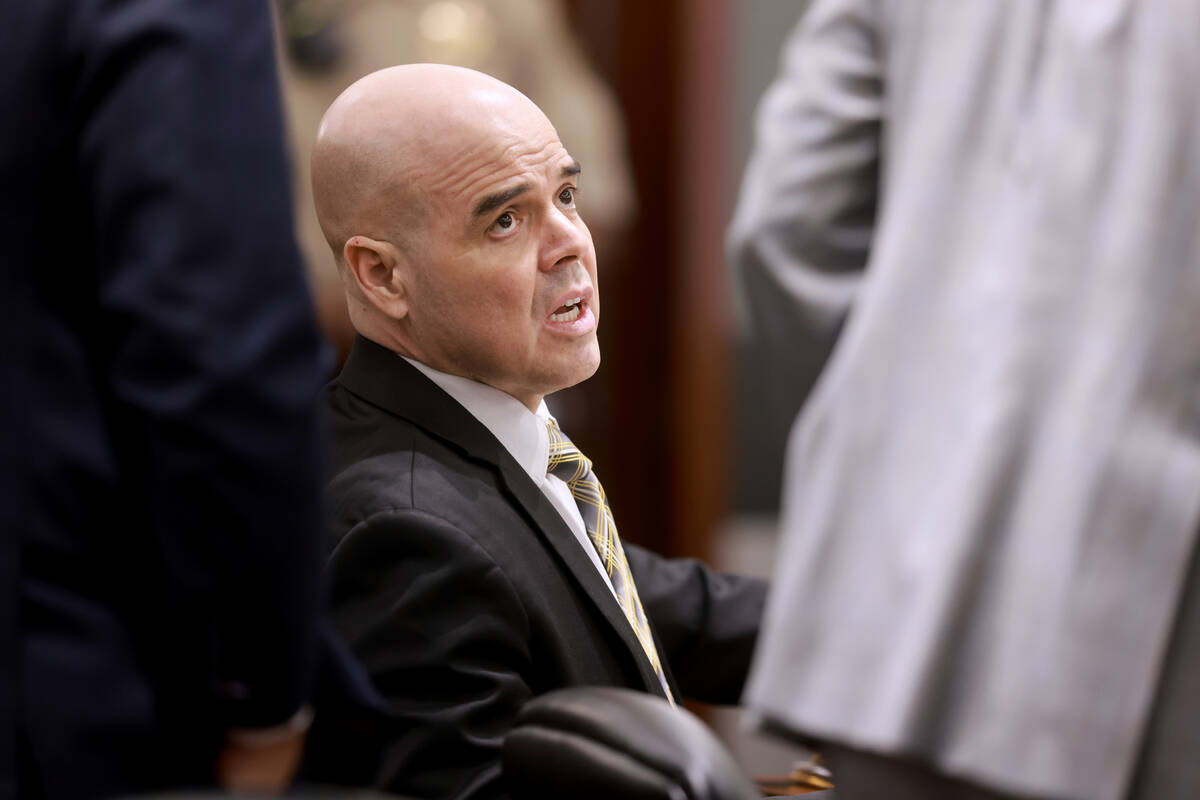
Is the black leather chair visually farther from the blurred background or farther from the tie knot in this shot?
the blurred background

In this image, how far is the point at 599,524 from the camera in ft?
5.17

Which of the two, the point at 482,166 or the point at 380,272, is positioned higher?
the point at 482,166

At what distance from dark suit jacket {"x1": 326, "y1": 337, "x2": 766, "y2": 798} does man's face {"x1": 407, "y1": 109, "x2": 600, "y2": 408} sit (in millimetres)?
60

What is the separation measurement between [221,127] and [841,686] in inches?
21.7

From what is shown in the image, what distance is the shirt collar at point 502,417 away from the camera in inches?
60.2

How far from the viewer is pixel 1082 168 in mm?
1053

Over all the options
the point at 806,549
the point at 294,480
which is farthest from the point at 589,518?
the point at 294,480

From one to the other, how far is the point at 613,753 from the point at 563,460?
18.0 inches

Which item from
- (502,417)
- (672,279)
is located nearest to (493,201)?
(502,417)

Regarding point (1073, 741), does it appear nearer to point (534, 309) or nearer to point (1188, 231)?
point (1188, 231)

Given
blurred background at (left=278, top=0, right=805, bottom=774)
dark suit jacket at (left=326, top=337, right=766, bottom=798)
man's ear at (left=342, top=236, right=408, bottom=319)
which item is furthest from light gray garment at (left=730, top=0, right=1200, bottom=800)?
blurred background at (left=278, top=0, right=805, bottom=774)

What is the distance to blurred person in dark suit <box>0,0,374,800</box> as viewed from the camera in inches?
37.4

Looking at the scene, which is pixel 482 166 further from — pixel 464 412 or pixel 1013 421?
pixel 1013 421

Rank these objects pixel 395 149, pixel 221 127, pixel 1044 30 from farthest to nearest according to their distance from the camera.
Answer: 1. pixel 395 149
2. pixel 1044 30
3. pixel 221 127
